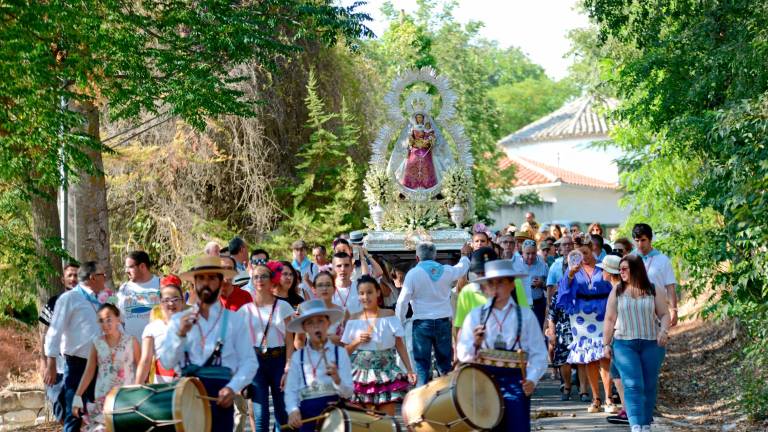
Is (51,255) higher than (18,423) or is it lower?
higher

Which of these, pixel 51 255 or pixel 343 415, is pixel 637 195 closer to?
pixel 51 255

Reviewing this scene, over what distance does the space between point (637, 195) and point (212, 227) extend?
9.40 m

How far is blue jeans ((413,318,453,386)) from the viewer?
1262cm

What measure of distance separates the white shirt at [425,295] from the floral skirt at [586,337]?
1.99 meters

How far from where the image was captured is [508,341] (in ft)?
29.2

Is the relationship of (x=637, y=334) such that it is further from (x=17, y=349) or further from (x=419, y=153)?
(x=17, y=349)

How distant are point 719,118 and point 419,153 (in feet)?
31.9

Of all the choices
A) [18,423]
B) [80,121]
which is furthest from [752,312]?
[18,423]

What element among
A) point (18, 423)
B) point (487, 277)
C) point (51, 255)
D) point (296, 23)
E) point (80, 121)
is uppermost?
point (296, 23)

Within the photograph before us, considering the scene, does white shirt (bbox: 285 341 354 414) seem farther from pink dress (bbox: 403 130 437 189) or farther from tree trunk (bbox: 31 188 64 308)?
pink dress (bbox: 403 130 437 189)

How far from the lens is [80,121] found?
14.7 m

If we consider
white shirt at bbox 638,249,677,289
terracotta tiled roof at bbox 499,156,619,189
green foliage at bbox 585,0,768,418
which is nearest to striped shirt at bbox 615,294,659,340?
white shirt at bbox 638,249,677,289

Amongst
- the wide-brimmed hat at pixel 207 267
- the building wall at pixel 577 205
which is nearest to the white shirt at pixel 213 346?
the wide-brimmed hat at pixel 207 267

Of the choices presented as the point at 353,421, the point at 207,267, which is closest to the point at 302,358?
the point at 353,421
